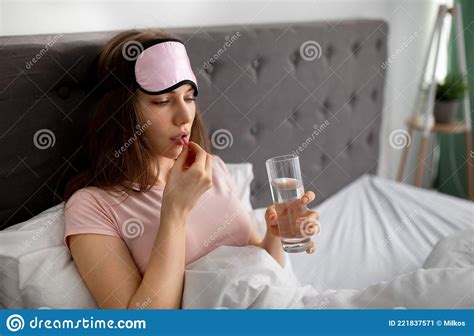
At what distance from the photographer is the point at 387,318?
1.08m

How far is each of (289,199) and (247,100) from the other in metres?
0.59

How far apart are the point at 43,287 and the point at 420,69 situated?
5.96 ft

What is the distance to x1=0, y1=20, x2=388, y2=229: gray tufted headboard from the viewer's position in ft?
4.06

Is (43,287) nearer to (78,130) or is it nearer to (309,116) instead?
(78,130)

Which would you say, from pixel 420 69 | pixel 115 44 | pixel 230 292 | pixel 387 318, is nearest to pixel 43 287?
pixel 230 292
